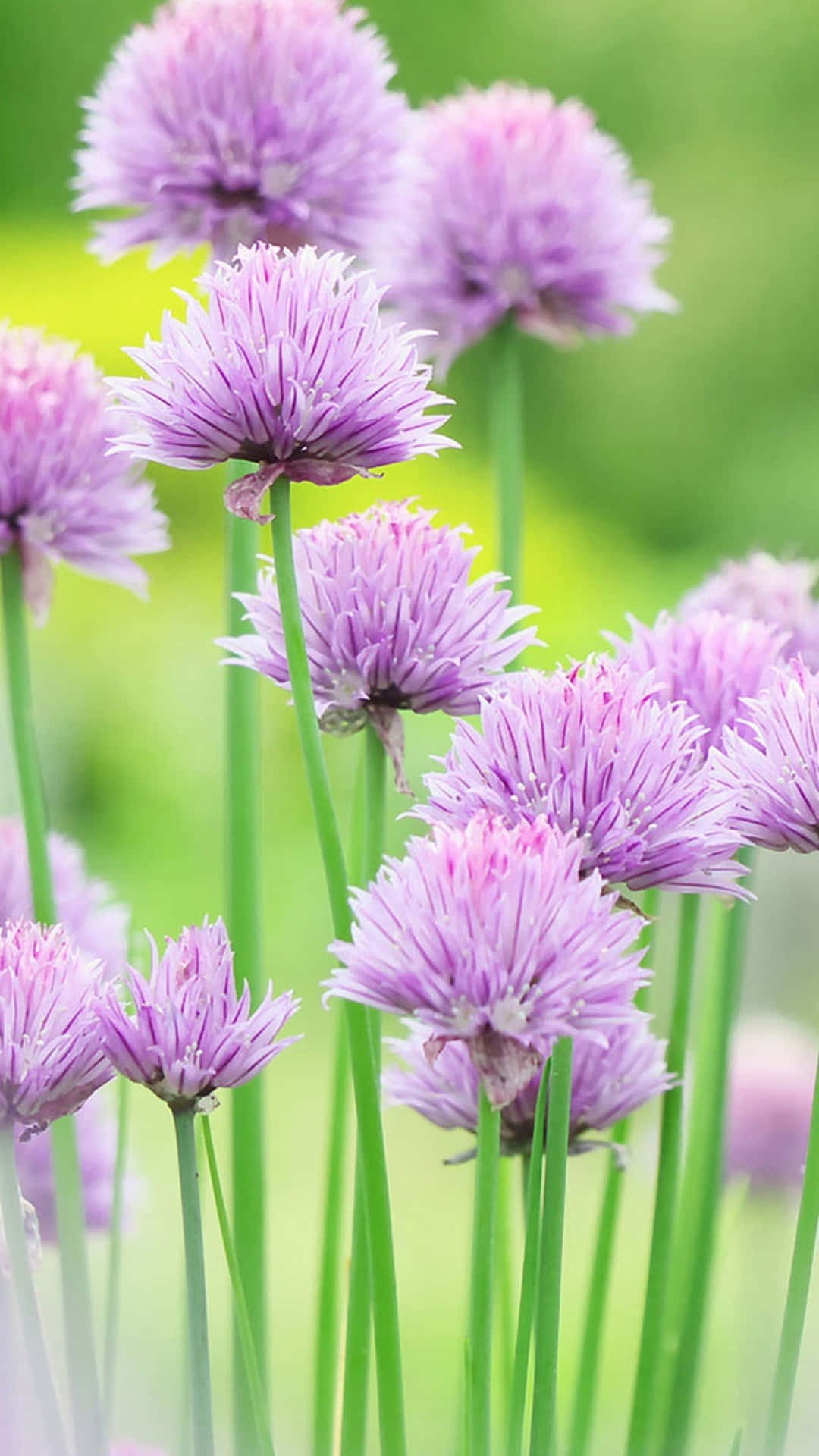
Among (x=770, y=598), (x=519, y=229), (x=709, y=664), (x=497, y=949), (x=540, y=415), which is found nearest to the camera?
(x=497, y=949)

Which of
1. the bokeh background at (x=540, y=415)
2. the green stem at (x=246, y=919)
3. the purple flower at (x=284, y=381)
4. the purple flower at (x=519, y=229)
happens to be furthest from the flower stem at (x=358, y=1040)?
the bokeh background at (x=540, y=415)

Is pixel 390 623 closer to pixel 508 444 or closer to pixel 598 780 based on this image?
pixel 598 780

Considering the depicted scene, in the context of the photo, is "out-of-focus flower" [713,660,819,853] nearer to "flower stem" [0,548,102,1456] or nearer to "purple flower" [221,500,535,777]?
"purple flower" [221,500,535,777]

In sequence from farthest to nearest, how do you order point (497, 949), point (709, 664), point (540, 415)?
point (540, 415), point (709, 664), point (497, 949)

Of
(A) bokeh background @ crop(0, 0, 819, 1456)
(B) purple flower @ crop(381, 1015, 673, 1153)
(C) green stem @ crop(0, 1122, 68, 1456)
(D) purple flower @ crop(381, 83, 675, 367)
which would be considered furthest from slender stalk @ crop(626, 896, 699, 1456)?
(A) bokeh background @ crop(0, 0, 819, 1456)

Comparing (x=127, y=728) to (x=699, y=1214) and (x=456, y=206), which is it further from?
(x=699, y=1214)

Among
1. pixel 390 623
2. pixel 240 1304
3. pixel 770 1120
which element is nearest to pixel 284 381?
pixel 390 623

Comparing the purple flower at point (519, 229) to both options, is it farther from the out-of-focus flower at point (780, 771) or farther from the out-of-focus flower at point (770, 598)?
the out-of-focus flower at point (780, 771)
